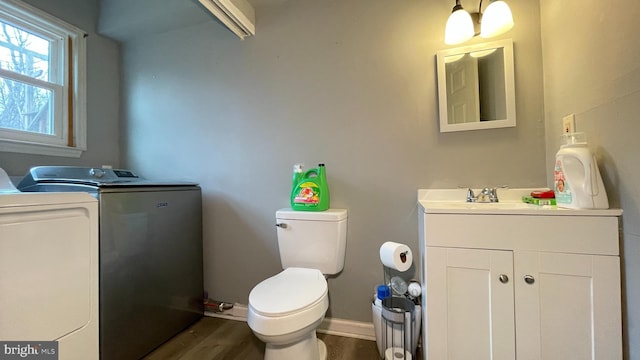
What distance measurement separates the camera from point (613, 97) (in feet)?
3.04

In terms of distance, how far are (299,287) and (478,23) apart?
1689mm

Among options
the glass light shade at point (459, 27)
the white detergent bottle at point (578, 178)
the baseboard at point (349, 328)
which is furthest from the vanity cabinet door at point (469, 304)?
the glass light shade at point (459, 27)

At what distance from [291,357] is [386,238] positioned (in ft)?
2.63

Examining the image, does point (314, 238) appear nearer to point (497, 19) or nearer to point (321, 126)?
point (321, 126)

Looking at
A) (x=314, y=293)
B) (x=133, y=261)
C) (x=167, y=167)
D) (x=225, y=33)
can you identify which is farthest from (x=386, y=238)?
(x=225, y=33)

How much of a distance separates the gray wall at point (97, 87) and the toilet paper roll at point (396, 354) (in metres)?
2.41

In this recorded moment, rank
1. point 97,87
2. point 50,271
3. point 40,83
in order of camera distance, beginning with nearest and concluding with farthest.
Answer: point 50,271 < point 40,83 < point 97,87

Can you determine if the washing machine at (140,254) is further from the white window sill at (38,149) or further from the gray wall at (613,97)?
the gray wall at (613,97)

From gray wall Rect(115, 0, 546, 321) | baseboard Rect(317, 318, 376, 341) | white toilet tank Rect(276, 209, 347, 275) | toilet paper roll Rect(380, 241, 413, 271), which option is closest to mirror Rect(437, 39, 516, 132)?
gray wall Rect(115, 0, 546, 321)

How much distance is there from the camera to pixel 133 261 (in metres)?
1.42

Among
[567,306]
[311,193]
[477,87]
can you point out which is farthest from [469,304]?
[477,87]

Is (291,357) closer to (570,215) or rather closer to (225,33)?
(570,215)

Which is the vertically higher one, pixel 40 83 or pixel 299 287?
pixel 40 83

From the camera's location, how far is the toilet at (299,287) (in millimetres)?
1084
